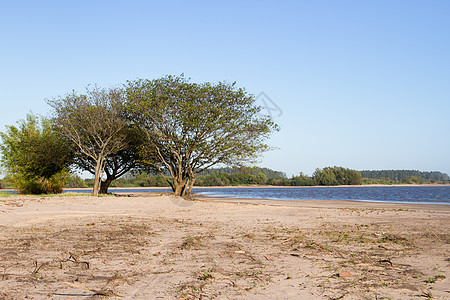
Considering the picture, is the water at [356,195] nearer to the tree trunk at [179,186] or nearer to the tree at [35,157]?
the tree trunk at [179,186]

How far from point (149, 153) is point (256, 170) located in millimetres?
8876

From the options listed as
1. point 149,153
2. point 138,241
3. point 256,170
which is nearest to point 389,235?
point 138,241

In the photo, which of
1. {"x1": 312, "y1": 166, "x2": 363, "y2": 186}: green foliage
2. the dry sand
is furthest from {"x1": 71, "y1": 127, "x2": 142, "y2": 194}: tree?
{"x1": 312, "y1": 166, "x2": 363, "y2": 186}: green foliage

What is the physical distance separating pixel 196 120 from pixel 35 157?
15.4 m

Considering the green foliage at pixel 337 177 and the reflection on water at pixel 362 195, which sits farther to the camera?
the green foliage at pixel 337 177

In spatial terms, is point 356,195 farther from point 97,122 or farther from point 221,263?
point 221,263

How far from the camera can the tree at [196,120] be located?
1067 inches

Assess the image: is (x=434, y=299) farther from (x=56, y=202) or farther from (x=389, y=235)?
(x=56, y=202)

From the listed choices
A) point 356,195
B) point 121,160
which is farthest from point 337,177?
point 121,160

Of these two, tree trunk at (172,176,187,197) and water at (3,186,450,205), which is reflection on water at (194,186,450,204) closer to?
water at (3,186,450,205)

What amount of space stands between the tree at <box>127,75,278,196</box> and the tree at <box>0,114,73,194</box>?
8698mm

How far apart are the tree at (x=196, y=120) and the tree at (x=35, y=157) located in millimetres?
8698

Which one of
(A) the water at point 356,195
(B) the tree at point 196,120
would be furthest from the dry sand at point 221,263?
(A) the water at point 356,195

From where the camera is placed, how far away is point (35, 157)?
104ft
